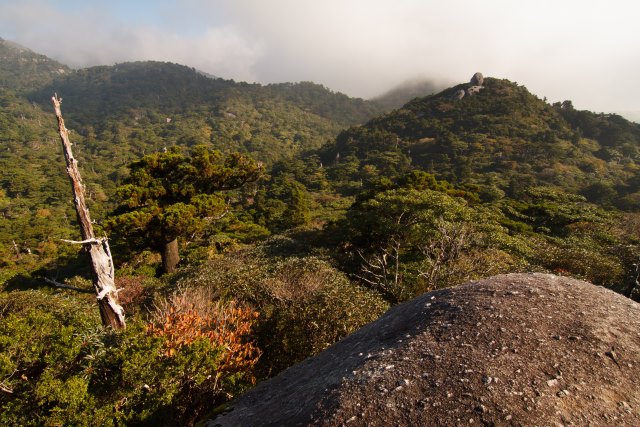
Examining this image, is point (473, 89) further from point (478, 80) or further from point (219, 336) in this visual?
point (219, 336)

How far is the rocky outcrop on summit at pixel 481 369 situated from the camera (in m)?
3.49

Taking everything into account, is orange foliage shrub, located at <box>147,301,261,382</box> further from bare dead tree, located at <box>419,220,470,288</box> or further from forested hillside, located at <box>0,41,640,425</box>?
bare dead tree, located at <box>419,220,470,288</box>

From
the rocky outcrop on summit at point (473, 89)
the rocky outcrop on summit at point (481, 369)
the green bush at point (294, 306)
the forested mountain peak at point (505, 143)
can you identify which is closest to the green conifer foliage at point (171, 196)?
the green bush at point (294, 306)

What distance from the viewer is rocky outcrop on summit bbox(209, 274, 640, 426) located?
3.49 m

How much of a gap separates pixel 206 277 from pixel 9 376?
24.3ft

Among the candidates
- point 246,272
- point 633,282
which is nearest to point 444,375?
point 246,272

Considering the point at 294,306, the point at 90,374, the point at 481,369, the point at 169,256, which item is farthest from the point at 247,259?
the point at 481,369

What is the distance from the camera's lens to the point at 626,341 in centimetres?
449

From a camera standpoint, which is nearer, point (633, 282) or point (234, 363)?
point (234, 363)

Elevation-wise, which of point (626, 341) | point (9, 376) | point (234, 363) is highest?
point (9, 376)

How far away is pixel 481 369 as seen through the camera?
3932 millimetres

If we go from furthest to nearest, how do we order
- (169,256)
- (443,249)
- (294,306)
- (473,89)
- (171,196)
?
1. (473,89)
2. (169,256)
3. (171,196)
4. (443,249)
5. (294,306)

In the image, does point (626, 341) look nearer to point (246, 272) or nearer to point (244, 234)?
point (246, 272)

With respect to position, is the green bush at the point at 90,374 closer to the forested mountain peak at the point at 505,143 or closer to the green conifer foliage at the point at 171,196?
the green conifer foliage at the point at 171,196
